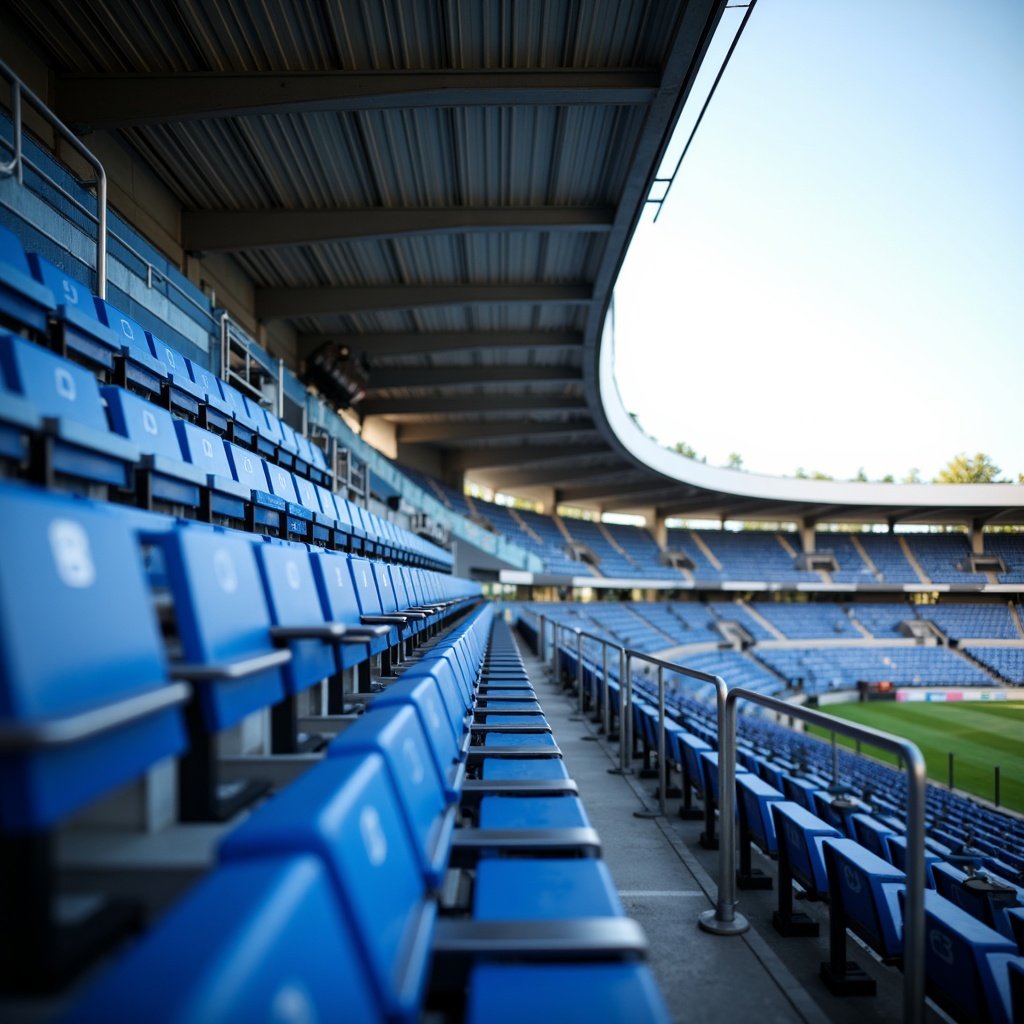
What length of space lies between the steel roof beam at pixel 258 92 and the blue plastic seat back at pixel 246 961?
669 centimetres

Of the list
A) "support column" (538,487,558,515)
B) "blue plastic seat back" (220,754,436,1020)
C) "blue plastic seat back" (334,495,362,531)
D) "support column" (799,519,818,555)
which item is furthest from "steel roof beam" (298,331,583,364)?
"support column" (799,519,818,555)

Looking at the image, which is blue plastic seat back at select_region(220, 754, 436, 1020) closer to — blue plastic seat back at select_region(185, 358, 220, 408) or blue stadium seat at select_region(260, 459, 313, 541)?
blue stadium seat at select_region(260, 459, 313, 541)

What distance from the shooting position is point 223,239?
8.51m

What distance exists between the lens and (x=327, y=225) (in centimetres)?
853

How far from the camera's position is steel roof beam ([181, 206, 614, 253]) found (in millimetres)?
8500

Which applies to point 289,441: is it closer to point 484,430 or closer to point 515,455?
point 484,430

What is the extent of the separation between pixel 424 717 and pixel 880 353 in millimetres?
92810

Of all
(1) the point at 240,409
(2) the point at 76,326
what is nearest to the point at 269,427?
(1) the point at 240,409

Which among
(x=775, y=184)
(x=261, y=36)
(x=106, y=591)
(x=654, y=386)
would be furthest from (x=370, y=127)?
(x=654, y=386)

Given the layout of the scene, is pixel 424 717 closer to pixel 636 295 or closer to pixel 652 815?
pixel 652 815

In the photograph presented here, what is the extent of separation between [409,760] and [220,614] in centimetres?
46

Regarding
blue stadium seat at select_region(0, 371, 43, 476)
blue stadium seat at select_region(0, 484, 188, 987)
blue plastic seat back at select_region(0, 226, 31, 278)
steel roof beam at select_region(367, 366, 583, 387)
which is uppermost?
steel roof beam at select_region(367, 366, 583, 387)

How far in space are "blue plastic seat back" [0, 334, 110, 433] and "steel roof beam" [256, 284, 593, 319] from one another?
8.78 m

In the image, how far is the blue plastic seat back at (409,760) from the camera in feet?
→ 4.07
